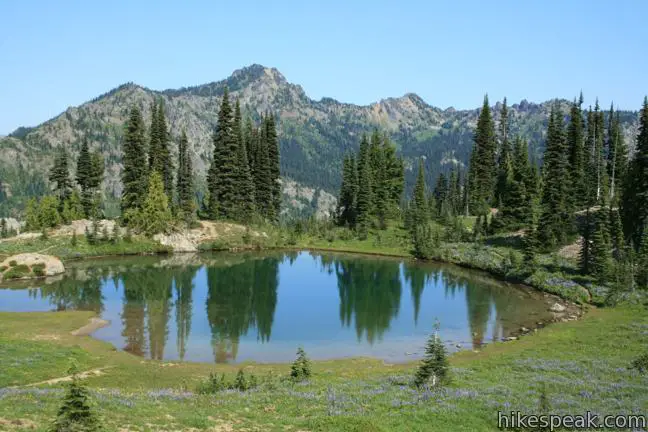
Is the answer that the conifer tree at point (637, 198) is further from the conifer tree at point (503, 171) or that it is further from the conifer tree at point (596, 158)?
the conifer tree at point (503, 171)

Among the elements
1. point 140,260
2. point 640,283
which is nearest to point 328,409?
point 640,283

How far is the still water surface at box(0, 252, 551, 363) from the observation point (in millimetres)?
40281

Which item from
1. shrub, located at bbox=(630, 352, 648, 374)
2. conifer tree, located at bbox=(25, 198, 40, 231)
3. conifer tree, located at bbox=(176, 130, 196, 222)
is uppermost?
conifer tree, located at bbox=(176, 130, 196, 222)

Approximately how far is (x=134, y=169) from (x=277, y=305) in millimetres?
50089

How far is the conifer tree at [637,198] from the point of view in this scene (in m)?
61.9

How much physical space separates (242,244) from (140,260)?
19.7 meters

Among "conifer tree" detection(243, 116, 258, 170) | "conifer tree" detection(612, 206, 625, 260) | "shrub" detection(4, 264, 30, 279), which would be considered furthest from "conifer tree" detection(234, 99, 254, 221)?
"conifer tree" detection(612, 206, 625, 260)

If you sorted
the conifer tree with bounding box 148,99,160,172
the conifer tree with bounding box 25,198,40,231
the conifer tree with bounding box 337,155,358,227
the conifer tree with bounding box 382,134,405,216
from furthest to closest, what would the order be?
the conifer tree with bounding box 382,134,405,216 < the conifer tree with bounding box 337,155,358,227 < the conifer tree with bounding box 148,99,160,172 < the conifer tree with bounding box 25,198,40,231

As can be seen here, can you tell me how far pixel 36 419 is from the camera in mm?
16625

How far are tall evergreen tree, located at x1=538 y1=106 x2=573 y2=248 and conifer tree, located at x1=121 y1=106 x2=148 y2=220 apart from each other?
6435cm

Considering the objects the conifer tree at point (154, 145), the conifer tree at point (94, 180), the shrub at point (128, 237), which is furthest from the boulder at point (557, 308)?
the conifer tree at point (94, 180)

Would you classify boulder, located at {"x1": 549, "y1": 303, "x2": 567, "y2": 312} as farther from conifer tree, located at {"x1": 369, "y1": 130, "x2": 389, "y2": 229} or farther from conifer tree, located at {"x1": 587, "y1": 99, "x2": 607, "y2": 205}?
conifer tree, located at {"x1": 369, "y1": 130, "x2": 389, "y2": 229}

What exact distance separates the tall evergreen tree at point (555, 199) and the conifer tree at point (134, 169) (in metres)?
64.3

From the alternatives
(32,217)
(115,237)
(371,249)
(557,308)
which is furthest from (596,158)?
(32,217)
